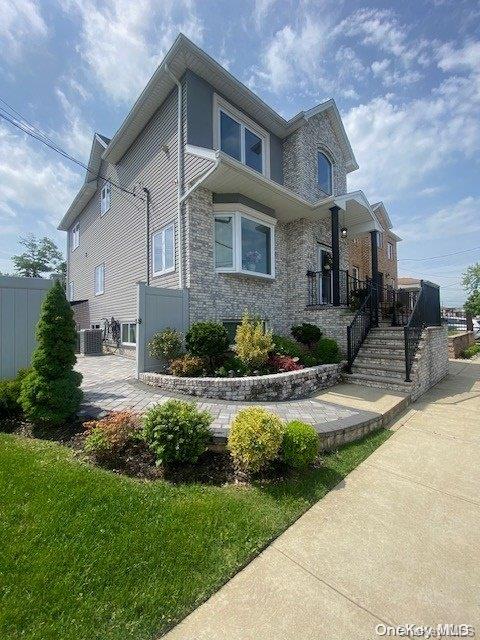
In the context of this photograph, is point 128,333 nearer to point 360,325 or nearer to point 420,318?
point 360,325

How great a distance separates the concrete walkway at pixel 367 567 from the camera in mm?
1856

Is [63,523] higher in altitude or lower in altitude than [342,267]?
lower

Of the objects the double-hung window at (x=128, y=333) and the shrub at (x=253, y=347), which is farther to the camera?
the double-hung window at (x=128, y=333)

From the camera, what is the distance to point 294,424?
361 cm

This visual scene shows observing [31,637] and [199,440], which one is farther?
[199,440]

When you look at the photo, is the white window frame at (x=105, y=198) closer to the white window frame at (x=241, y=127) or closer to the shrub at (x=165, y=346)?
the white window frame at (x=241, y=127)

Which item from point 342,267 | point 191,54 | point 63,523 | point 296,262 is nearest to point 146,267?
point 296,262

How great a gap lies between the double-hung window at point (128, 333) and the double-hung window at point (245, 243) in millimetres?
4732

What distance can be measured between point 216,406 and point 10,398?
3.19 meters

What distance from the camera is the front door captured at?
11242 millimetres

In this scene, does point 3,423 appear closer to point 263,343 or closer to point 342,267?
point 263,343

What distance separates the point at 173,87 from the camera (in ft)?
29.7

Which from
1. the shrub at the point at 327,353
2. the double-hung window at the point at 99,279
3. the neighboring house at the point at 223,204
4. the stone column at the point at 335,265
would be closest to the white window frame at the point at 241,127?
the neighboring house at the point at 223,204

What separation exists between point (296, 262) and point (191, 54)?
6.87 m
